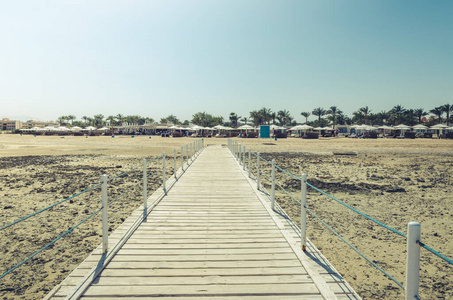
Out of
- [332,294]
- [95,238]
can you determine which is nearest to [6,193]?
[95,238]

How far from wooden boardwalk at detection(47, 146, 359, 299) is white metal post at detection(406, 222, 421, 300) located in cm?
98

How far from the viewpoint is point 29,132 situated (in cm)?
8125

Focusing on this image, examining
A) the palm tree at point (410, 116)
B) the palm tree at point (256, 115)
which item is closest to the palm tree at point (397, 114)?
the palm tree at point (410, 116)

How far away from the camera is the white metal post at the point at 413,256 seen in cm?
194

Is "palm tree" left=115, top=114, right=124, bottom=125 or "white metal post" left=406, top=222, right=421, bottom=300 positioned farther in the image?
"palm tree" left=115, top=114, right=124, bottom=125

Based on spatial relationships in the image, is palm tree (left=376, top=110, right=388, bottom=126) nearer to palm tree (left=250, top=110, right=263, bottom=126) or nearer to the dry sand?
palm tree (left=250, top=110, right=263, bottom=126)

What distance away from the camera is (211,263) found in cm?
353

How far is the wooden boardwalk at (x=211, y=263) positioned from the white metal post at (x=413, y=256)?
38.8 inches

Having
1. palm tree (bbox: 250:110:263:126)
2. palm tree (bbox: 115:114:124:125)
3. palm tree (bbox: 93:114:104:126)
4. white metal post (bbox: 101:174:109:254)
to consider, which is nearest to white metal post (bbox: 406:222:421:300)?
white metal post (bbox: 101:174:109:254)

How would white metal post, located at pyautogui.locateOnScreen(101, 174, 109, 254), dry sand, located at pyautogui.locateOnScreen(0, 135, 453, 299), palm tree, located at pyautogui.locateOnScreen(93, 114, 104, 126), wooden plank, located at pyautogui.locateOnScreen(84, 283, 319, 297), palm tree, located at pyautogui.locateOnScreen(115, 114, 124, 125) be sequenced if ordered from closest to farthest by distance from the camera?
wooden plank, located at pyautogui.locateOnScreen(84, 283, 319, 297) → white metal post, located at pyautogui.locateOnScreen(101, 174, 109, 254) → dry sand, located at pyautogui.locateOnScreen(0, 135, 453, 299) → palm tree, located at pyautogui.locateOnScreen(115, 114, 124, 125) → palm tree, located at pyautogui.locateOnScreen(93, 114, 104, 126)

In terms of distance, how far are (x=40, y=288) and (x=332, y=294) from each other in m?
4.02

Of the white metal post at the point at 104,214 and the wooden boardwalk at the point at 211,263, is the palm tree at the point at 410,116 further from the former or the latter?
the white metal post at the point at 104,214

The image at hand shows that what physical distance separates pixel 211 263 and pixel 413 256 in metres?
2.27

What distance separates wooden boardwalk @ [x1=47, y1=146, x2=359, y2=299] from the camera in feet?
9.57
